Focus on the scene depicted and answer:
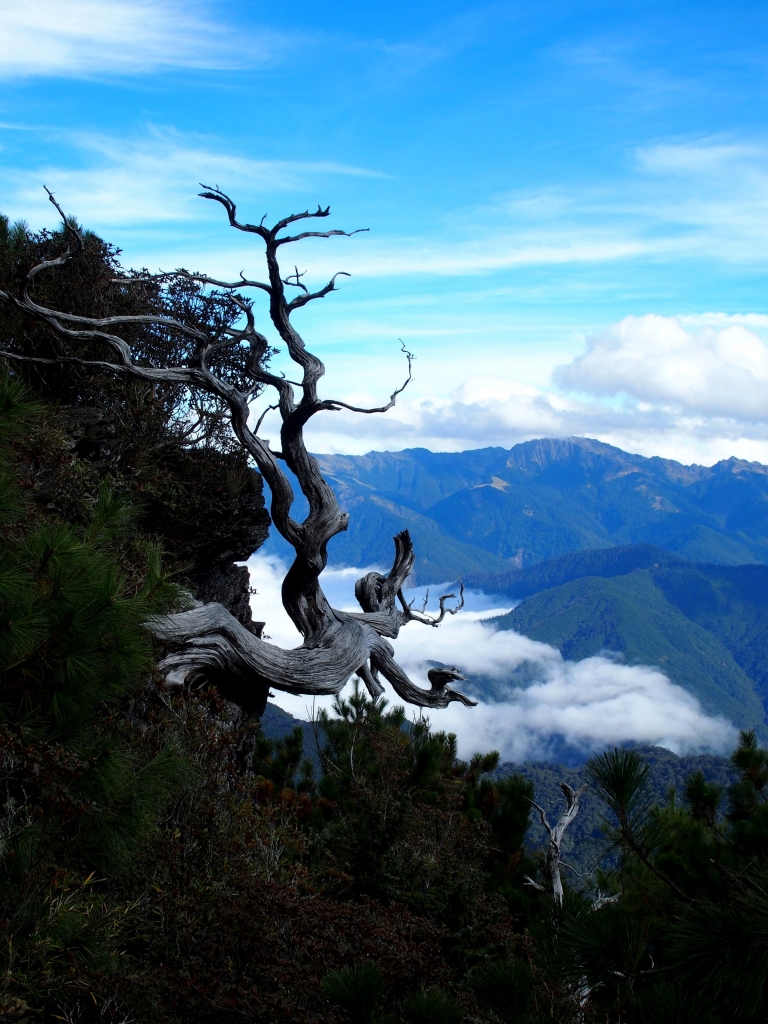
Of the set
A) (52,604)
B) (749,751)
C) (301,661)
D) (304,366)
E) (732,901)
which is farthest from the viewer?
(304,366)

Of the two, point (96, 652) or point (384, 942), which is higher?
point (96, 652)

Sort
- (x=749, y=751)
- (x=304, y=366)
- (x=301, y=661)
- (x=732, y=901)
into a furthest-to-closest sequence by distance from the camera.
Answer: (x=304, y=366), (x=301, y=661), (x=749, y=751), (x=732, y=901)

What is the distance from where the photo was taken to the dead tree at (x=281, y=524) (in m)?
9.26

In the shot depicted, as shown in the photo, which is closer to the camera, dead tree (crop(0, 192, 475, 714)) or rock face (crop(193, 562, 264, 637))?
dead tree (crop(0, 192, 475, 714))

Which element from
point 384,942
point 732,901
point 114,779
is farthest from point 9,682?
point 732,901

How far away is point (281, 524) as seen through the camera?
10.6 meters

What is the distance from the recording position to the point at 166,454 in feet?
37.7

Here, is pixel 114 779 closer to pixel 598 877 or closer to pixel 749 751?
pixel 749 751

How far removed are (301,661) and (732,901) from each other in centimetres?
723

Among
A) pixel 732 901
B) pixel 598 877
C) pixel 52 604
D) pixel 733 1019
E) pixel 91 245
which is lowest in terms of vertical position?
pixel 598 877

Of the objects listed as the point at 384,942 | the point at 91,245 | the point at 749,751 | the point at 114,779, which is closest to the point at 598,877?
the point at 749,751

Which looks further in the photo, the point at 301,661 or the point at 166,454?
the point at 166,454

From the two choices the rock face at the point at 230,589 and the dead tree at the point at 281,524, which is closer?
the dead tree at the point at 281,524

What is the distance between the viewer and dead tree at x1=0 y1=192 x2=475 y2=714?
30.4 ft
